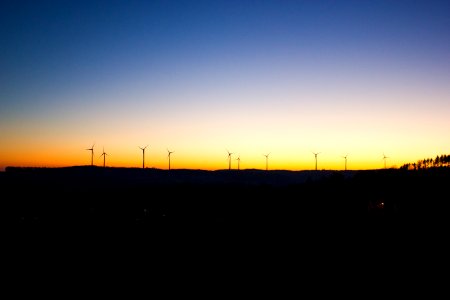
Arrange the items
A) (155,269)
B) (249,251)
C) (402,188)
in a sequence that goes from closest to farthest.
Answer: (155,269)
(249,251)
(402,188)

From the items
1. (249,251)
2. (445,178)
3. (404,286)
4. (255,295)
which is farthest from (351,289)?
(445,178)

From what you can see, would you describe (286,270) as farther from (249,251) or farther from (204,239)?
(204,239)

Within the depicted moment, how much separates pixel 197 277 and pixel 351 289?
13.0 m

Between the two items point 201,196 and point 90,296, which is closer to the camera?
point 90,296

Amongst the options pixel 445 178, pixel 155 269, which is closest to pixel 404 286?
Answer: pixel 155 269

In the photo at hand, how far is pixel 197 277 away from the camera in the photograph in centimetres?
3334

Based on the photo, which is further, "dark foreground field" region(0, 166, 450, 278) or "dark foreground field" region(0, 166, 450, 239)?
"dark foreground field" region(0, 166, 450, 239)

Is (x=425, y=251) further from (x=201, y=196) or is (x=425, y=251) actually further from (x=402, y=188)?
(x=201, y=196)

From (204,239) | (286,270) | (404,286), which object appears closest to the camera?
(404,286)

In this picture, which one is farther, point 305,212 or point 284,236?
point 305,212

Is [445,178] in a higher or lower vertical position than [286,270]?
higher

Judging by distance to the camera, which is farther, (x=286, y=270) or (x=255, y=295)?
(x=286, y=270)

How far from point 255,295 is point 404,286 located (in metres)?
10.3

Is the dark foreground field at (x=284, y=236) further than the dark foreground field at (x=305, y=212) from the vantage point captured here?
No
